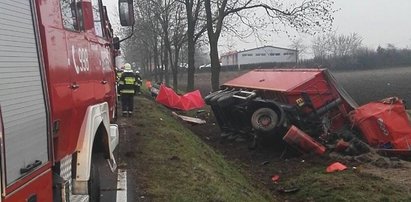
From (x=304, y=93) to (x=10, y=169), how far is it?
1101 cm

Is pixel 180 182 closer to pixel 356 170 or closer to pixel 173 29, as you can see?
pixel 356 170

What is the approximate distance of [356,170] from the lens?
10617 mm

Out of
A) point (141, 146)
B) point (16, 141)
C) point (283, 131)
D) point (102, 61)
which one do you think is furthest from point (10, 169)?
Result: point (283, 131)

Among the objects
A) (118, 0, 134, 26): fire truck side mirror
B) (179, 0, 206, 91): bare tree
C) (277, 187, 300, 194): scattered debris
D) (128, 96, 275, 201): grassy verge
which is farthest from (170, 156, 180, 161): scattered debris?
(179, 0, 206, 91): bare tree

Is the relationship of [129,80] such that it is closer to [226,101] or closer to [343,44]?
[226,101]

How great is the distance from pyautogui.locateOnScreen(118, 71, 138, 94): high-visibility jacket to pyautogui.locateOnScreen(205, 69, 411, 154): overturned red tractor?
3.48 meters

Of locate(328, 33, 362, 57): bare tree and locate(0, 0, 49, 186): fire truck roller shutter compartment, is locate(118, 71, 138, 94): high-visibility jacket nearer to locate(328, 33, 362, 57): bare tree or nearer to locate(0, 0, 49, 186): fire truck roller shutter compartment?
locate(0, 0, 49, 186): fire truck roller shutter compartment

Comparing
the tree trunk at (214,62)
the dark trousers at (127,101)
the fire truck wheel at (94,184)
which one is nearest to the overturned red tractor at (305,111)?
the dark trousers at (127,101)

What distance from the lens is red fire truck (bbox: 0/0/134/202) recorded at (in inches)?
123

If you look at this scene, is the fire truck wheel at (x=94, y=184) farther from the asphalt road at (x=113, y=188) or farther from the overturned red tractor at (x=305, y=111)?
the overturned red tractor at (x=305, y=111)

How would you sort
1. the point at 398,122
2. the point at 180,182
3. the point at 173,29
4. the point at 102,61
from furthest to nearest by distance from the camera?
the point at 173,29 → the point at 398,122 → the point at 180,182 → the point at 102,61

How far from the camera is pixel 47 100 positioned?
372 centimetres

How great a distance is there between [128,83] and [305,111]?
5.70 meters

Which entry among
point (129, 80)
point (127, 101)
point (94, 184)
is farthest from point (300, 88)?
point (94, 184)
